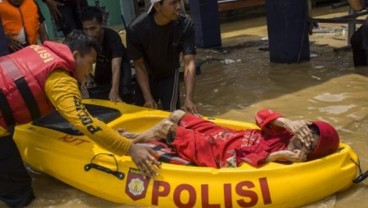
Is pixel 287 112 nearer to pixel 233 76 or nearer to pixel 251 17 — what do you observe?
pixel 233 76

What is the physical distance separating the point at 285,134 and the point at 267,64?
387 centimetres

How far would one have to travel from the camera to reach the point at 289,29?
672cm

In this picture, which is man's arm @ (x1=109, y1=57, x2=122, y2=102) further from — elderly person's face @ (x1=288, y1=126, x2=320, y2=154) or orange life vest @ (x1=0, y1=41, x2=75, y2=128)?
elderly person's face @ (x1=288, y1=126, x2=320, y2=154)

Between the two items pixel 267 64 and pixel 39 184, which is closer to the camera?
pixel 39 184

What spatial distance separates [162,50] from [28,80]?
1670mm

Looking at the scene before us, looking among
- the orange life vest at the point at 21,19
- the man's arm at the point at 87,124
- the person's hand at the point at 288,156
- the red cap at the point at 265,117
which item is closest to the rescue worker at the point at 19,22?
the orange life vest at the point at 21,19

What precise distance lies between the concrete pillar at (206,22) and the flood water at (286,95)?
57 centimetres

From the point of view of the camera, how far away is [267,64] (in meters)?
6.86

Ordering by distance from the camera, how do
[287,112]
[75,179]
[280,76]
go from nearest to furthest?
[75,179], [287,112], [280,76]

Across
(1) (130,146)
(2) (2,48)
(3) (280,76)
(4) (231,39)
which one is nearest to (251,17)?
(4) (231,39)

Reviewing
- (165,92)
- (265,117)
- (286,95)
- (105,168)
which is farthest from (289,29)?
(105,168)

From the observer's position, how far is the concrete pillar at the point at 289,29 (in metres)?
6.63

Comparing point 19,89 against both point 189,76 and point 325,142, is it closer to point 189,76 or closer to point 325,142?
point 189,76

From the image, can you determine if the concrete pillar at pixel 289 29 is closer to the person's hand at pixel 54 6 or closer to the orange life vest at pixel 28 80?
the person's hand at pixel 54 6
